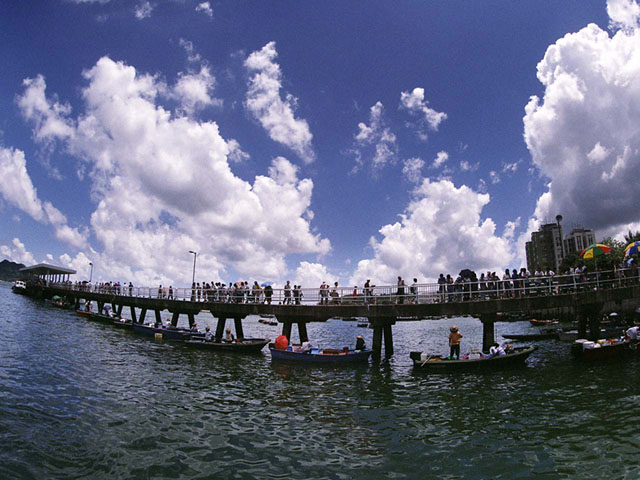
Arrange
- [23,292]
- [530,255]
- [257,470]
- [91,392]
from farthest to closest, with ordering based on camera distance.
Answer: [530,255]
[23,292]
[91,392]
[257,470]

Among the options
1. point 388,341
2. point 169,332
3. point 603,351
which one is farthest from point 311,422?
point 169,332

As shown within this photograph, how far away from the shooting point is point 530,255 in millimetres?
178500

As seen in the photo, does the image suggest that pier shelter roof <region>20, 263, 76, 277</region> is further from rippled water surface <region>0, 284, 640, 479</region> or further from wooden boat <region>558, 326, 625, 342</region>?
wooden boat <region>558, 326, 625, 342</region>

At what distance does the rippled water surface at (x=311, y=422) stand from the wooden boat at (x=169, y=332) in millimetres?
11472

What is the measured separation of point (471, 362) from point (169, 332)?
85.1 feet

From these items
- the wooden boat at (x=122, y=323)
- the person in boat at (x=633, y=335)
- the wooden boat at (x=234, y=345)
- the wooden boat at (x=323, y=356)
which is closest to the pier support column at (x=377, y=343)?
the wooden boat at (x=323, y=356)

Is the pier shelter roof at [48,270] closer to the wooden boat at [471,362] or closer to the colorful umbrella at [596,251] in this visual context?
the wooden boat at [471,362]

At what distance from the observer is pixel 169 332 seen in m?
32.0

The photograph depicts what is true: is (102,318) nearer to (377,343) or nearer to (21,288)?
(377,343)

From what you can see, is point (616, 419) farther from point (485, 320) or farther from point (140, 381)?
point (140, 381)

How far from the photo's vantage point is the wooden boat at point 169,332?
30373 millimetres

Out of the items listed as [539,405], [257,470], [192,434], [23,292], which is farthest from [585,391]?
[23,292]

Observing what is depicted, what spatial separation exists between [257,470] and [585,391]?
13559 mm

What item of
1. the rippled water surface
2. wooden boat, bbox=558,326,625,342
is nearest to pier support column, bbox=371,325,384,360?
the rippled water surface
